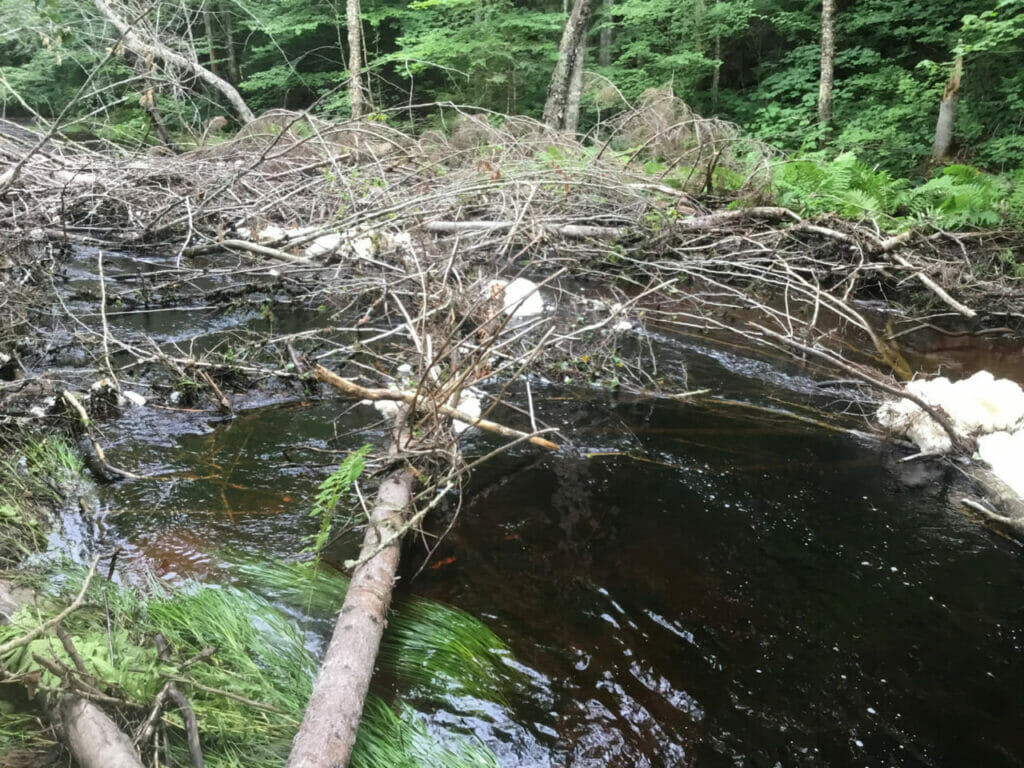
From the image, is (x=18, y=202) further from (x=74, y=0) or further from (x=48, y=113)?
(x=48, y=113)

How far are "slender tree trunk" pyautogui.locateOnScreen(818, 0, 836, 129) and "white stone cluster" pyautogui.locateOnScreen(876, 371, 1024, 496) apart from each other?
8728mm

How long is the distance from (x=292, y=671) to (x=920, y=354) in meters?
6.51

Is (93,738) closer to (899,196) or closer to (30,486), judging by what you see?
(30,486)

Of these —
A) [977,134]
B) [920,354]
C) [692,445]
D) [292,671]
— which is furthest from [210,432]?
[977,134]

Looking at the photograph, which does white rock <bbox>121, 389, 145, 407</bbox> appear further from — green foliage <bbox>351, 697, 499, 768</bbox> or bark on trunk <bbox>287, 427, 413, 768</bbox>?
green foliage <bbox>351, 697, 499, 768</bbox>

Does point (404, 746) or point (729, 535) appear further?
point (729, 535)

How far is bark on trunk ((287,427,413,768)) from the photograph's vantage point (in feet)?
5.89

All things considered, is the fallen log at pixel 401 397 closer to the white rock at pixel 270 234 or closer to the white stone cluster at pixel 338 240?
the white stone cluster at pixel 338 240

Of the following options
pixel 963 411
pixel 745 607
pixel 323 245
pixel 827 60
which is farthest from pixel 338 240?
pixel 827 60

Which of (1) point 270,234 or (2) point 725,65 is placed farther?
(2) point 725,65

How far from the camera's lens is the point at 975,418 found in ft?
14.8

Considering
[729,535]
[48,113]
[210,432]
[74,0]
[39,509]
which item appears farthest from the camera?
[48,113]

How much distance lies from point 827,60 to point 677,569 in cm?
1156

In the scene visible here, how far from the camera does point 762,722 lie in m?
2.49
